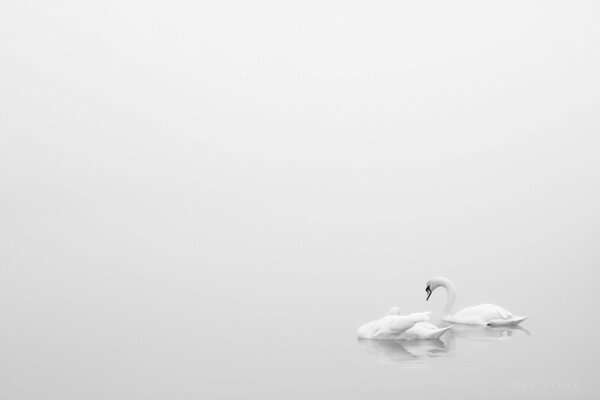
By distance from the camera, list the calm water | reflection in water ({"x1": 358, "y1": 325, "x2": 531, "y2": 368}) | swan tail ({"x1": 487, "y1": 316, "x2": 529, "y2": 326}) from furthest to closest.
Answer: swan tail ({"x1": 487, "y1": 316, "x2": 529, "y2": 326})
reflection in water ({"x1": 358, "y1": 325, "x2": 531, "y2": 368})
the calm water

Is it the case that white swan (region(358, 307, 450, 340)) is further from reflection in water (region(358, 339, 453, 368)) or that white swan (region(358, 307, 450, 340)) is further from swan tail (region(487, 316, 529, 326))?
swan tail (region(487, 316, 529, 326))

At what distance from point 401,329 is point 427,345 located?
62cm

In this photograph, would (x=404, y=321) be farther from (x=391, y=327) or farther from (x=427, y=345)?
(x=427, y=345)

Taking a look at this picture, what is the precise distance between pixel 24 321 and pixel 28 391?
9.33 metres

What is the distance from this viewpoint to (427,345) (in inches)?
894

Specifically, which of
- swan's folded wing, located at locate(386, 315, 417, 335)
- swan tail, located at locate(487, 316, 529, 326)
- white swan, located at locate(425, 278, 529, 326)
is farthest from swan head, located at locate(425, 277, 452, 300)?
swan's folded wing, located at locate(386, 315, 417, 335)

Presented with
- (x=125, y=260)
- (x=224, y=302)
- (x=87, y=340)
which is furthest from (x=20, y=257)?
(x=87, y=340)

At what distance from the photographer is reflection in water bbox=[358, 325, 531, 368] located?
21.3 meters

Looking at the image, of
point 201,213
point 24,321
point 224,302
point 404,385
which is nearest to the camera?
point 404,385

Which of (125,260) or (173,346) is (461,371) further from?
(125,260)

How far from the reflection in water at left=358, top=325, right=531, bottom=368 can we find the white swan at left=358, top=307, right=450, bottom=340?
13cm

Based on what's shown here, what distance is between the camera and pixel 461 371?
19891mm

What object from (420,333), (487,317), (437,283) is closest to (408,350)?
(420,333)

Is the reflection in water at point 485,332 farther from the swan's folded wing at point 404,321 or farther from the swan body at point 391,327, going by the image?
the swan's folded wing at point 404,321
